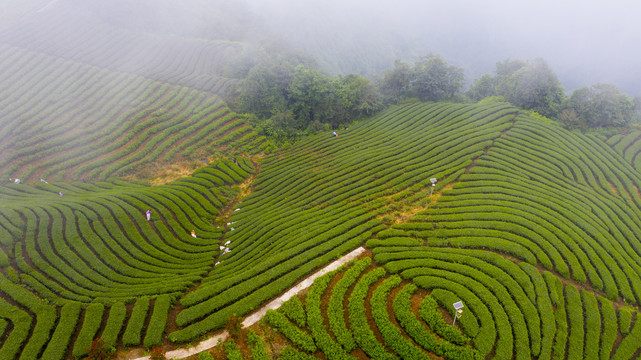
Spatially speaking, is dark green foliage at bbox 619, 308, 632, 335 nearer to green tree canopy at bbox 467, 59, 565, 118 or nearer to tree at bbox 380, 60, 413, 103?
green tree canopy at bbox 467, 59, 565, 118

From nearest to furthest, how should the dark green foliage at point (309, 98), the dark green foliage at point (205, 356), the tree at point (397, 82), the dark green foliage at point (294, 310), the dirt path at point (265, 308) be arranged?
the dark green foliage at point (205, 356)
the dirt path at point (265, 308)
the dark green foliage at point (294, 310)
the dark green foliage at point (309, 98)
the tree at point (397, 82)

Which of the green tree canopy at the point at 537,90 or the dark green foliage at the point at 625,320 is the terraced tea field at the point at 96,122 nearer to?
the dark green foliage at the point at 625,320

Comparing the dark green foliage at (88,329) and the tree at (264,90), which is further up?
the tree at (264,90)

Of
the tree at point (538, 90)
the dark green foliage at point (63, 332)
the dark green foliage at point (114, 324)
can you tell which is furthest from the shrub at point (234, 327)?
the tree at point (538, 90)

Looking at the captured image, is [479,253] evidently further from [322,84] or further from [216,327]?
[322,84]

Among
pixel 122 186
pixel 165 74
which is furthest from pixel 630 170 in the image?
pixel 165 74
